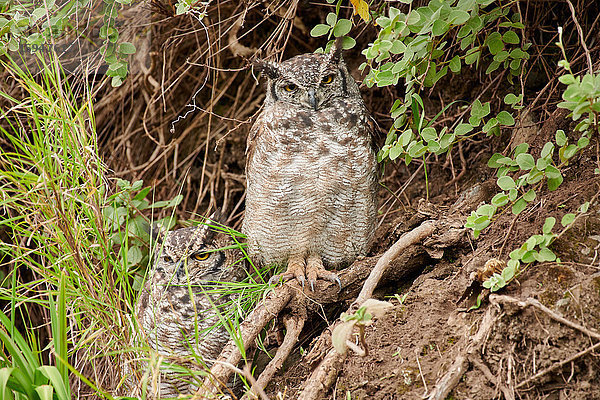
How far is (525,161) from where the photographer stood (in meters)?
1.77

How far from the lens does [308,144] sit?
2443 millimetres

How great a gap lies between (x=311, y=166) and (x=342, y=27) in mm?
559

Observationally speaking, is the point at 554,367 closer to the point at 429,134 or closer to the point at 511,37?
the point at 429,134

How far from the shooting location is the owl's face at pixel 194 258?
102 inches

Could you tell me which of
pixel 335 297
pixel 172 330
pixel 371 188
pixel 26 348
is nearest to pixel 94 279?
pixel 26 348

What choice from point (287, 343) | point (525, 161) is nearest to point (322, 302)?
point (287, 343)

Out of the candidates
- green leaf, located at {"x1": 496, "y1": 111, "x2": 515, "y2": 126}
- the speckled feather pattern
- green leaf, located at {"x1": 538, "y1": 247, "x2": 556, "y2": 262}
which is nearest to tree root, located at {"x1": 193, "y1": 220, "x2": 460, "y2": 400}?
the speckled feather pattern

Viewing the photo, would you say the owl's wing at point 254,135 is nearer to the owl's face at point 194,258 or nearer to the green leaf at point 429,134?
the owl's face at point 194,258

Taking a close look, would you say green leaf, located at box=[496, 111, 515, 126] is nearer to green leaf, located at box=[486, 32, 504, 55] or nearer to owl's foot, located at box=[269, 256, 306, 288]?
green leaf, located at box=[486, 32, 504, 55]

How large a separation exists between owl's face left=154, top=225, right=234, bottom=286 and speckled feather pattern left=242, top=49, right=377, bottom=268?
0.58 feet

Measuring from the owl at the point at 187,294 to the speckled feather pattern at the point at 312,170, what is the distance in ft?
0.62

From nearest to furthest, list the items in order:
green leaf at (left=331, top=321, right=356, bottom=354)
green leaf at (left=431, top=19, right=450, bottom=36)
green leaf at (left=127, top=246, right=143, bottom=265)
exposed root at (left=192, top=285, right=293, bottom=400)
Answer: green leaf at (left=331, top=321, right=356, bottom=354)
green leaf at (left=431, top=19, right=450, bottom=36)
exposed root at (left=192, top=285, right=293, bottom=400)
green leaf at (left=127, top=246, right=143, bottom=265)

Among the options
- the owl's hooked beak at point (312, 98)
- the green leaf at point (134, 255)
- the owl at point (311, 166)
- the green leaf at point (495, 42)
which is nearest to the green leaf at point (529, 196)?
the green leaf at point (495, 42)

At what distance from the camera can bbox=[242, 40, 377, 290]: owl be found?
2.45 meters
